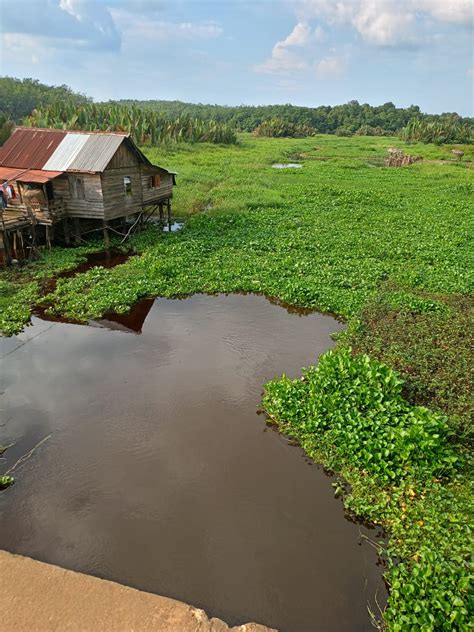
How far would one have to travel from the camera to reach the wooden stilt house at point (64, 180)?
21.6 m

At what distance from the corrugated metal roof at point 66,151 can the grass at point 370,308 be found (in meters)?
4.22

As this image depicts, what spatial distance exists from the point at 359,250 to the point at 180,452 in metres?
15.8

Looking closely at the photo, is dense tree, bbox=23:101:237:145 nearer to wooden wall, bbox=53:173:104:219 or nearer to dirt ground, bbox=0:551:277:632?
wooden wall, bbox=53:173:104:219

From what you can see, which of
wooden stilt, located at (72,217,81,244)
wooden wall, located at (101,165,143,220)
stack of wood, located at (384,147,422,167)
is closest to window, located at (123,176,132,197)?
wooden wall, located at (101,165,143,220)

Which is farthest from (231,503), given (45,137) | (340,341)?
(45,137)

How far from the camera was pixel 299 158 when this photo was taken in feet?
203

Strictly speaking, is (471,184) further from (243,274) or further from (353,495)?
(353,495)

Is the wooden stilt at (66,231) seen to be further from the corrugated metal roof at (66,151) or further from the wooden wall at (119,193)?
the corrugated metal roof at (66,151)

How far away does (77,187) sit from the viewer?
2259 centimetres

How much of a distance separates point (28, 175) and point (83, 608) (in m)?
20.2

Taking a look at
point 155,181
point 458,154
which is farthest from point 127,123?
point 458,154

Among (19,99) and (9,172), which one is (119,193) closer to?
(9,172)

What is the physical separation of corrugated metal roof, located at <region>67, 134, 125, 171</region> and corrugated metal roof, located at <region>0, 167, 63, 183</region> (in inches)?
38.5

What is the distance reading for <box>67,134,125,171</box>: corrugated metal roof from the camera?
22.0m
